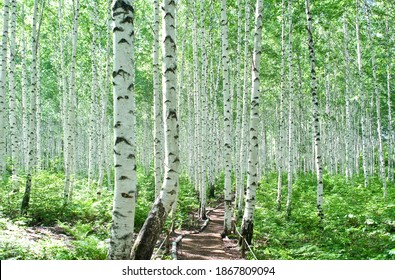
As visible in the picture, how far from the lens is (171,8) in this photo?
6207mm

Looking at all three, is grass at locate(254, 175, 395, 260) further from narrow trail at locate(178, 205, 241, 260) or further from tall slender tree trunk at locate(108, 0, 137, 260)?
tall slender tree trunk at locate(108, 0, 137, 260)

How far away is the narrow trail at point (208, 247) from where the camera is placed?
816 cm

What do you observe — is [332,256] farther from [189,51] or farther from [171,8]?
[189,51]

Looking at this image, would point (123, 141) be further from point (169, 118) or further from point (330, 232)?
point (330, 232)

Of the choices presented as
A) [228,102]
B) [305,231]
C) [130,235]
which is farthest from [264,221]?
[130,235]

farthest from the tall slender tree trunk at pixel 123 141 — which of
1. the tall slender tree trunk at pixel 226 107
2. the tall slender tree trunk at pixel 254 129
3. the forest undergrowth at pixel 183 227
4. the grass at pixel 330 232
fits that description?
the tall slender tree trunk at pixel 226 107

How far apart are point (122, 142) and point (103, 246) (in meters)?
2.75

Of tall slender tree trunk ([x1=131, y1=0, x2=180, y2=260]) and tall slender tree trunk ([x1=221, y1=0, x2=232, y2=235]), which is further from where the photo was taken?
tall slender tree trunk ([x1=221, y1=0, x2=232, y2=235])

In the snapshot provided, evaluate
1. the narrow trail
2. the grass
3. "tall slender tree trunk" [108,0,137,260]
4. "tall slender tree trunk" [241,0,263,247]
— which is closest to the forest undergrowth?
the grass

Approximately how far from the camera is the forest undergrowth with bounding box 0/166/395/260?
20.5 ft

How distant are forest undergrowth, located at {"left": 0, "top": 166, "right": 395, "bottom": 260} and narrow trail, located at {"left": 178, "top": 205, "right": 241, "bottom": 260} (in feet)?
2.21

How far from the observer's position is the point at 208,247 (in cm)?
922

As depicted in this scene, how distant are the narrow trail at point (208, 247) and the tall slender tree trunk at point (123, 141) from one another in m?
3.44

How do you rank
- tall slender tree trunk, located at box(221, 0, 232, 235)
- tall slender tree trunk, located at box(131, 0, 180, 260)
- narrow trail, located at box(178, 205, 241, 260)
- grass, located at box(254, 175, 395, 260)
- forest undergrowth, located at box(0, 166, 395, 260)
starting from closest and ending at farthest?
1. tall slender tree trunk, located at box(131, 0, 180, 260)
2. forest undergrowth, located at box(0, 166, 395, 260)
3. grass, located at box(254, 175, 395, 260)
4. narrow trail, located at box(178, 205, 241, 260)
5. tall slender tree trunk, located at box(221, 0, 232, 235)
